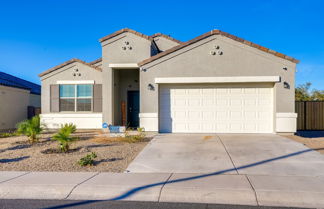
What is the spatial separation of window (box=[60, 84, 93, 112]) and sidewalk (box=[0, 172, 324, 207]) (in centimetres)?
842

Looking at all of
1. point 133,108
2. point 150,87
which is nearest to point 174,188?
point 150,87

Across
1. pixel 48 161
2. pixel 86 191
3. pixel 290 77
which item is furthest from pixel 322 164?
pixel 48 161

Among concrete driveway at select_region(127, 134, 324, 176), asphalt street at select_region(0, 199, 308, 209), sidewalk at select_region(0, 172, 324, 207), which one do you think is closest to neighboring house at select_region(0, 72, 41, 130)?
concrete driveway at select_region(127, 134, 324, 176)

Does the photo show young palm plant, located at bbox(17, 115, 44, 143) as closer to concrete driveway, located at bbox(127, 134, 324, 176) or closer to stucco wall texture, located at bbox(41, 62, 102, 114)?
stucco wall texture, located at bbox(41, 62, 102, 114)

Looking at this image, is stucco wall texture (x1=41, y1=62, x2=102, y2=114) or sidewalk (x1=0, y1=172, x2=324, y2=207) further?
stucco wall texture (x1=41, y1=62, x2=102, y2=114)

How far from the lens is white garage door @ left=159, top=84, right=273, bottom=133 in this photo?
11180mm

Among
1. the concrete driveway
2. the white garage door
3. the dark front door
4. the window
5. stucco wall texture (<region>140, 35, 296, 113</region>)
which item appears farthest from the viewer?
the dark front door

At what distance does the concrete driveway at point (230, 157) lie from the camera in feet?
20.0

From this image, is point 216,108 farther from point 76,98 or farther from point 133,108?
point 76,98

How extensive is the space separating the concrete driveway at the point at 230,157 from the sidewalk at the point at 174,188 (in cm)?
59

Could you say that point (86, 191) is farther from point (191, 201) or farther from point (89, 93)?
point (89, 93)

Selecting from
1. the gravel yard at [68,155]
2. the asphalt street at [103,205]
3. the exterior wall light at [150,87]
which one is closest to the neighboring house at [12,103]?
the gravel yard at [68,155]

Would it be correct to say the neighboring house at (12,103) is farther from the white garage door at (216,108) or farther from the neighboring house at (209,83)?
the white garage door at (216,108)

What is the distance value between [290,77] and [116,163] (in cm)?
883
